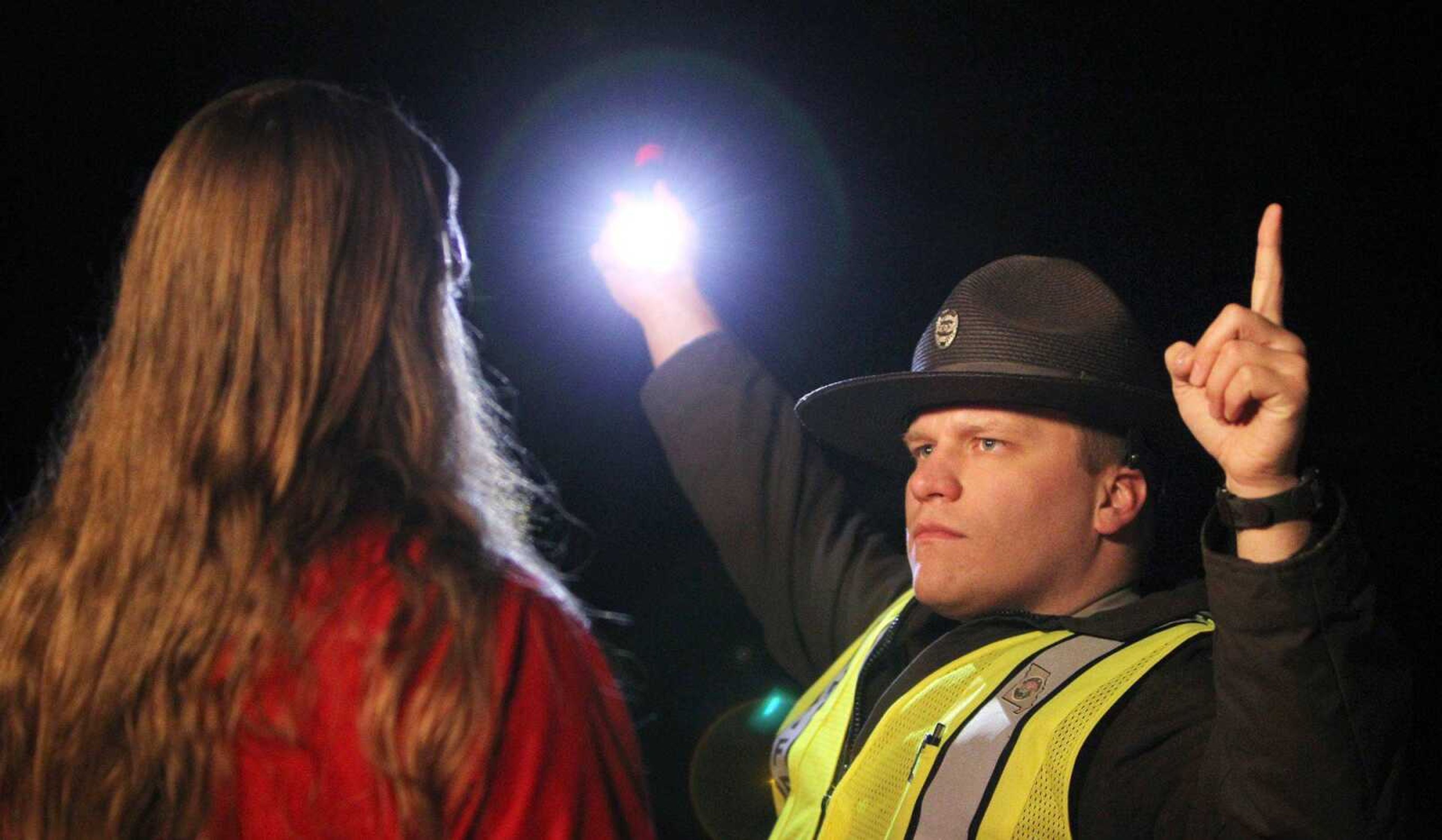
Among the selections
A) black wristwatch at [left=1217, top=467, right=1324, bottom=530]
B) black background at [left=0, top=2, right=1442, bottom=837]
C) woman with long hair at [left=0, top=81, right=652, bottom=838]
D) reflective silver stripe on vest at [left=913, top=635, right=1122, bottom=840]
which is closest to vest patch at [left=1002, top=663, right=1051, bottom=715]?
reflective silver stripe on vest at [left=913, top=635, right=1122, bottom=840]

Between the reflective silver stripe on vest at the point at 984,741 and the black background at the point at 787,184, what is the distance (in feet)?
2.68

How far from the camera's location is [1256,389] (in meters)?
1.22

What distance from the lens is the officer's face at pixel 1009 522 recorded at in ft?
5.63

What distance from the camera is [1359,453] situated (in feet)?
7.13

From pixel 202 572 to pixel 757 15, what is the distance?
6.32 ft

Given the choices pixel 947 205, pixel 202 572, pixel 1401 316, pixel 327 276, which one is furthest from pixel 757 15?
pixel 202 572

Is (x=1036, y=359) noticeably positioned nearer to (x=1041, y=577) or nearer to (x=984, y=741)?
(x=1041, y=577)

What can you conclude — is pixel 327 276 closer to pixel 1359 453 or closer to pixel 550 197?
pixel 550 197

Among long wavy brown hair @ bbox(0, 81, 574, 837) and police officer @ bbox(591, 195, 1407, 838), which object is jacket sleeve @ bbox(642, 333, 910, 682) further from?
long wavy brown hair @ bbox(0, 81, 574, 837)

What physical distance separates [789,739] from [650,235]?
984 mm

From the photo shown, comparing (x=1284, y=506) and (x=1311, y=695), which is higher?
(x=1284, y=506)

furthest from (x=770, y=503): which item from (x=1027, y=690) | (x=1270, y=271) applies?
(x=1270, y=271)

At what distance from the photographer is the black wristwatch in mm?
1210

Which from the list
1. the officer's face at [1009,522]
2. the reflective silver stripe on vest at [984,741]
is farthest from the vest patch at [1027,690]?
the officer's face at [1009,522]
